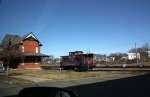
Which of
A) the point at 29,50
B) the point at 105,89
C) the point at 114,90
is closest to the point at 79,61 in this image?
the point at 29,50

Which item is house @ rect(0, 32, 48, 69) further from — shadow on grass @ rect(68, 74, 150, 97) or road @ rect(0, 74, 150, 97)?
shadow on grass @ rect(68, 74, 150, 97)

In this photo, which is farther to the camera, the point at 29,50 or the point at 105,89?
the point at 29,50


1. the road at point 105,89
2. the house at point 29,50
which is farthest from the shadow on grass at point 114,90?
the house at point 29,50

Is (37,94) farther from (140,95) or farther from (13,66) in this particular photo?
(13,66)

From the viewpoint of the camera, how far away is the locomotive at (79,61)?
5001 centimetres

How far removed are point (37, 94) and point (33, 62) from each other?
2284 inches

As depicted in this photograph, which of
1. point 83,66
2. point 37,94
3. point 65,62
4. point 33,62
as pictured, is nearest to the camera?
point 37,94

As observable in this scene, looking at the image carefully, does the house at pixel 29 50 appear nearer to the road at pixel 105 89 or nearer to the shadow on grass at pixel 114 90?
the road at pixel 105 89

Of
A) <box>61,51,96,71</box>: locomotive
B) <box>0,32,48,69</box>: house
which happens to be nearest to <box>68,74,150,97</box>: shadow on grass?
<box>61,51,96,71</box>: locomotive

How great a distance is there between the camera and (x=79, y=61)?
52125 mm

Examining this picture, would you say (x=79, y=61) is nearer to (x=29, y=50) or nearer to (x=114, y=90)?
(x=29, y=50)

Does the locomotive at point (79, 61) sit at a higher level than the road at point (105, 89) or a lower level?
higher

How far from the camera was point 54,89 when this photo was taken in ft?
19.3

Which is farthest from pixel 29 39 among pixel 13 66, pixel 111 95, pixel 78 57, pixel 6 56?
pixel 111 95
